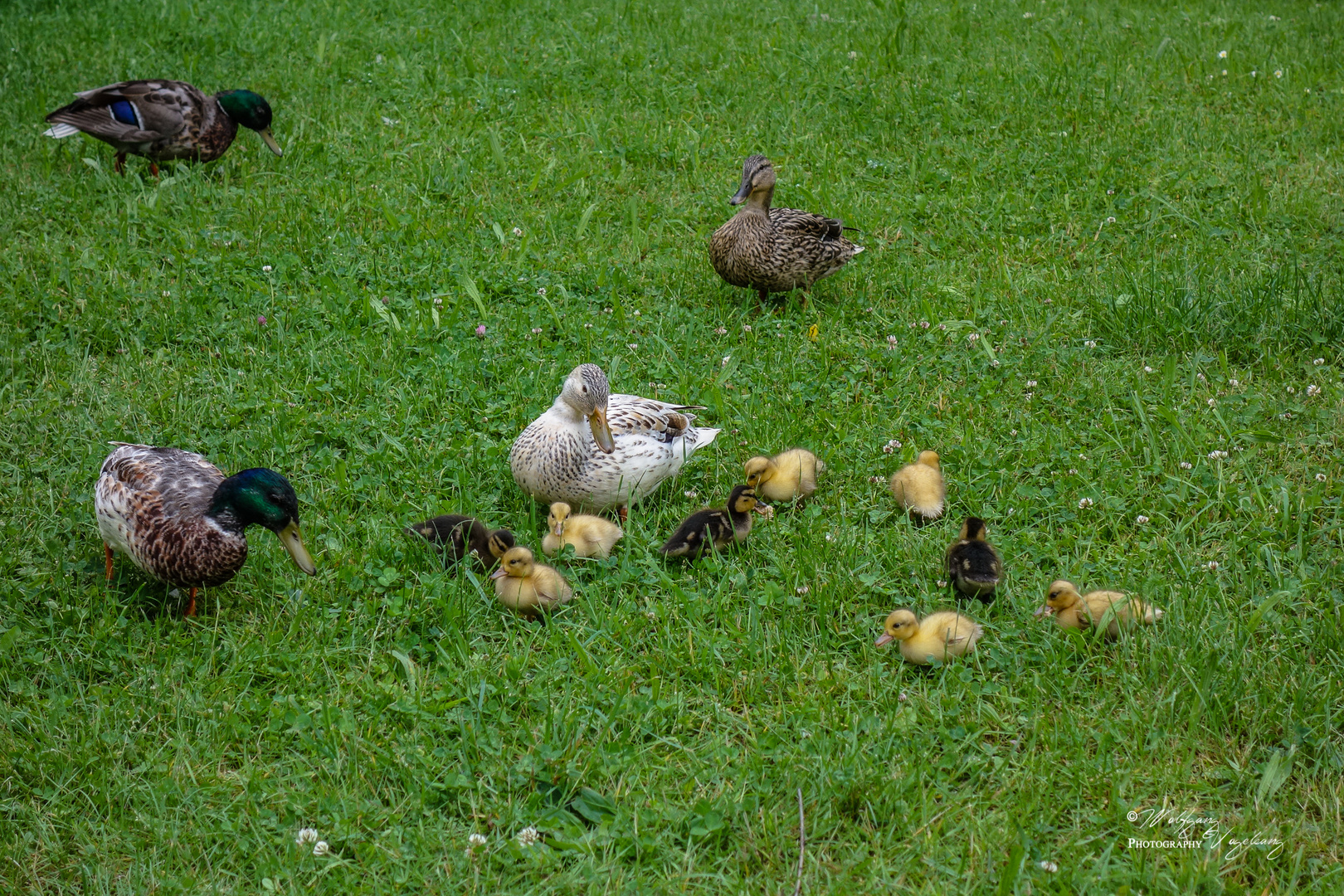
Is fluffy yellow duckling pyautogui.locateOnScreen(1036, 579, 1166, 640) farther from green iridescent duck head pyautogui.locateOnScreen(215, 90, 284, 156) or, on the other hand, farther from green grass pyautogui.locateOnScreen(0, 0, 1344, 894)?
green iridescent duck head pyautogui.locateOnScreen(215, 90, 284, 156)

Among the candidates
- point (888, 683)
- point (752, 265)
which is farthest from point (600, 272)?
point (888, 683)

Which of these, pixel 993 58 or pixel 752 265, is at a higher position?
pixel 993 58

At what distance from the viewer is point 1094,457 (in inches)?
203

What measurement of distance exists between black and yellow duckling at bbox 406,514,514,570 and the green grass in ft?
0.31

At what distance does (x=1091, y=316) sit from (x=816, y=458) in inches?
91.4

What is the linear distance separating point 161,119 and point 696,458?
16.0 feet

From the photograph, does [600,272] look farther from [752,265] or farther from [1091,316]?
[1091,316]

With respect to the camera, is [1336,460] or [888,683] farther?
[1336,460]

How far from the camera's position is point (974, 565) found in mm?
4160

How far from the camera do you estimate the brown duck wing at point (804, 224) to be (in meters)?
6.37

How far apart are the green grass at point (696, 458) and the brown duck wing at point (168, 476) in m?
0.42

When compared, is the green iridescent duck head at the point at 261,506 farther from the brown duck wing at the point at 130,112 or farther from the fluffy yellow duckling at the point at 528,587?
the brown duck wing at the point at 130,112

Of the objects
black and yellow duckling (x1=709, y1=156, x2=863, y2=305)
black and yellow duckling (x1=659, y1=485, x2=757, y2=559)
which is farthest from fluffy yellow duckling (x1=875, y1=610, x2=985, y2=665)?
black and yellow duckling (x1=709, y1=156, x2=863, y2=305)

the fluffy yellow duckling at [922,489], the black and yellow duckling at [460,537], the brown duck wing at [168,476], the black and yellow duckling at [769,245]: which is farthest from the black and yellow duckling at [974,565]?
the brown duck wing at [168,476]
